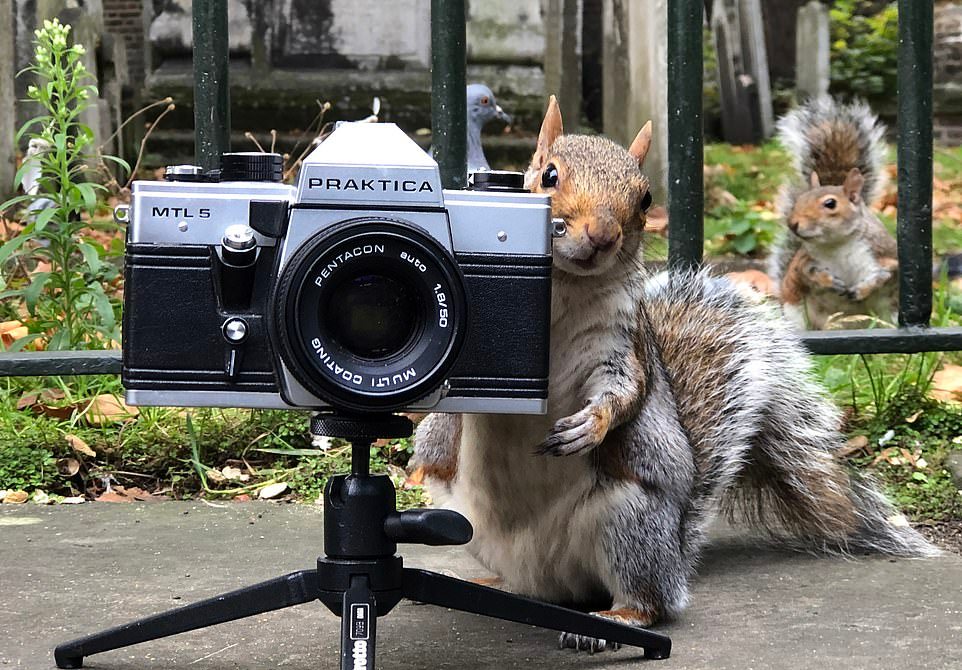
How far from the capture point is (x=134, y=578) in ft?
7.10

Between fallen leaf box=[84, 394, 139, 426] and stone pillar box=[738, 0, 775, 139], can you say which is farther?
stone pillar box=[738, 0, 775, 139]

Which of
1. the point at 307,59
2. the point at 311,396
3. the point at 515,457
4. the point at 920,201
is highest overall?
the point at 307,59

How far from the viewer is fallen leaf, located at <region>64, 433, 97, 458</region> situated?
2.77 m

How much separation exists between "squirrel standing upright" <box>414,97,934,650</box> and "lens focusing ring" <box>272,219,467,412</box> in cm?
30

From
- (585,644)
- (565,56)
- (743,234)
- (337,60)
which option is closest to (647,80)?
(743,234)

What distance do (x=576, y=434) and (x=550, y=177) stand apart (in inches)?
14.7

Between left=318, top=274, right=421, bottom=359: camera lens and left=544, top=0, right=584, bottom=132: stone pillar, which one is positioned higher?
left=544, top=0, right=584, bottom=132: stone pillar

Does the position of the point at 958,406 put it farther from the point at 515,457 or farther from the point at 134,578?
the point at 134,578

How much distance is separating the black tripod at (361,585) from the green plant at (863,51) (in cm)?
1059

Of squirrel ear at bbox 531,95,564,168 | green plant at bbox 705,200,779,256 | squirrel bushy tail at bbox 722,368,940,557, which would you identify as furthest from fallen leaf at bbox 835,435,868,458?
green plant at bbox 705,200,779,256

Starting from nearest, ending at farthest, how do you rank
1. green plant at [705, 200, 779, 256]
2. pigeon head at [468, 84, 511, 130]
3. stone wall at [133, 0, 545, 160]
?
pigeon head at [468, 84, 511, 130], green plant at [705, 200, 779, 256], stone wall at [133, 0, 545, 160]

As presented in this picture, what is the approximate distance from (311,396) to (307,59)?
7139 mm

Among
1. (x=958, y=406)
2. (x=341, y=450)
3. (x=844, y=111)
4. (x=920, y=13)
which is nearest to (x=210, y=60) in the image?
(x=341, y=450)

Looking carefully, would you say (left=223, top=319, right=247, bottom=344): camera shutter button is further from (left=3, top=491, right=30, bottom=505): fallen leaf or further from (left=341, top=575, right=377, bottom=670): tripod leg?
(left=3, top=491, right=30, bottom=505): fallen leaf
